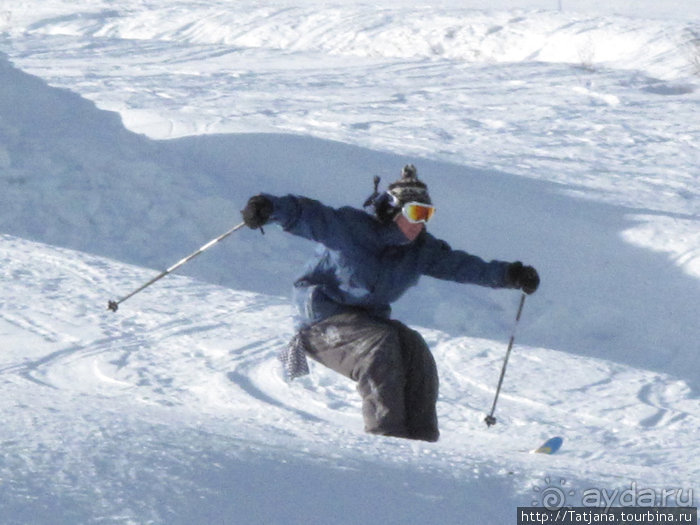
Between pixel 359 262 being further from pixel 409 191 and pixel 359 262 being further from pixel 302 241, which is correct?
pixel 302 241

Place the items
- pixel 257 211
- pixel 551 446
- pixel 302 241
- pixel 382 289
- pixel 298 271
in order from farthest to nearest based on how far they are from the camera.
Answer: pixel 302 241 → pixel 298 271 → pixel 551 446 → pixel 382 289 → pixel 257 211

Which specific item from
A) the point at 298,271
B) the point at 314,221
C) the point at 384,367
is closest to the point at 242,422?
the point at 384,367

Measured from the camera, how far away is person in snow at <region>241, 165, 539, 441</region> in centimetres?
397

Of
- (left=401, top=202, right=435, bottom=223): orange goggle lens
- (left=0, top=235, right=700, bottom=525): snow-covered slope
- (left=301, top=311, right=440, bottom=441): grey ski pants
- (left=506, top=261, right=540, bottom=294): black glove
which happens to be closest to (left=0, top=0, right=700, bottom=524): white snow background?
(left=0, top=235, right=700, bottom=525): snow-covered slope

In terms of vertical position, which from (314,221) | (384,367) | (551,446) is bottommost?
(551,446)

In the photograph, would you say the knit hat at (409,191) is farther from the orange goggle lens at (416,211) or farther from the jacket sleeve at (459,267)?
the jacket sleeve at (459,267)

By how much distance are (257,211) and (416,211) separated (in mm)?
591

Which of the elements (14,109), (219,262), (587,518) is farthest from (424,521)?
(14,109)

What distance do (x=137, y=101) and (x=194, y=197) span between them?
5114mm

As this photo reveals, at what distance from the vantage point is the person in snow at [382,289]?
397 centimetres

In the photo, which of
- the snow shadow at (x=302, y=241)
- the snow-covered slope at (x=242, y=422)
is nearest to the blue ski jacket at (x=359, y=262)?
the snow-covered slope at (x=242, y=422)

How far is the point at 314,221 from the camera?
3.83m

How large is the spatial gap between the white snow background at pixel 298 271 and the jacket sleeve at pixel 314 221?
71cm

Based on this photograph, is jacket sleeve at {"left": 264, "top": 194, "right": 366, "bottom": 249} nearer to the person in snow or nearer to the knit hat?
the person in snow
